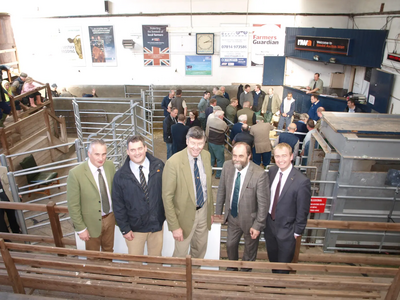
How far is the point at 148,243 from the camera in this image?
3.65 m

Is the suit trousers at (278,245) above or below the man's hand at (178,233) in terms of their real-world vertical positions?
below

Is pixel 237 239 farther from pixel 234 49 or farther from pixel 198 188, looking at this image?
pixel 234 49

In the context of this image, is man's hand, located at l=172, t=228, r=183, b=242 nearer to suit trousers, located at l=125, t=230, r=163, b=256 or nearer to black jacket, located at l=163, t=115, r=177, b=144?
suit trousers, located at l=125, t=230, r=163, b=256

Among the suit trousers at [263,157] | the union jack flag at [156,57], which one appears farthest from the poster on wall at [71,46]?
the suit trousers at [263,157]

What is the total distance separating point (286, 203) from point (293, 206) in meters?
0.08

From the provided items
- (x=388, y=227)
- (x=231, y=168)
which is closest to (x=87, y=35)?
(x=231, y=168)

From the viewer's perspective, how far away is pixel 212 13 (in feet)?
39.5

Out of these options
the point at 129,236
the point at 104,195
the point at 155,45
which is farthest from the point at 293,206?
the point at 155,45

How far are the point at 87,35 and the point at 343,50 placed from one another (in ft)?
31.9

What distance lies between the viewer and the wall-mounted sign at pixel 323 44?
9.95 meters

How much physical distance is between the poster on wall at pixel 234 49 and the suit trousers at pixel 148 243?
1026cm

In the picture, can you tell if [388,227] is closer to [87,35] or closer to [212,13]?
[212,13]

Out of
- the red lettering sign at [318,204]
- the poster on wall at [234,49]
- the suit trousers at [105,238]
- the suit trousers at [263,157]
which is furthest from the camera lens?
the poster on wall at [234,49]

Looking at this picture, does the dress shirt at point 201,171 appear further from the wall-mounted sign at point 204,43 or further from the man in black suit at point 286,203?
the wall-mounted sign at point 204,43
